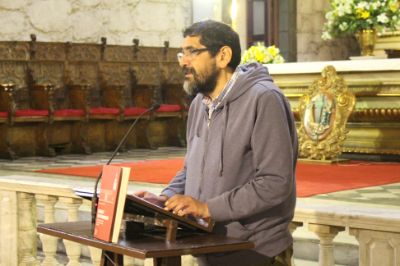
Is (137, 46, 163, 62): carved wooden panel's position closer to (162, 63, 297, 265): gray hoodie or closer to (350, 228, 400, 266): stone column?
(350, 228, 400, 266): stone column

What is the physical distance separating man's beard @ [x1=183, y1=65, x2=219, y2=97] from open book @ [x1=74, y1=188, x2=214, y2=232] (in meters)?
0.38

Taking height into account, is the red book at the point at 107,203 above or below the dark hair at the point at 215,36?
below

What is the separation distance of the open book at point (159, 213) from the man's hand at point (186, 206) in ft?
0.07

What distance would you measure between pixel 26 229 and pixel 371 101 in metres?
4.64

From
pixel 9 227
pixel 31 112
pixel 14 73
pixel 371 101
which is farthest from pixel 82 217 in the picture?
pixel 14 73

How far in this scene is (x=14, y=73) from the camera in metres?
10.6

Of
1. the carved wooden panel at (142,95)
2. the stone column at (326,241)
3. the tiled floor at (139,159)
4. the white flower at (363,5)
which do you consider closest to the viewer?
the stone column at (326,241)

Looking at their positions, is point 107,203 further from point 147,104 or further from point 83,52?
point 147,104

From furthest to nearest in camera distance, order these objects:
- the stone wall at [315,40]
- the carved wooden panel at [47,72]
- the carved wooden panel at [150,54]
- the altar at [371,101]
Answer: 1. the stone wall at [315,40]
2. the carved wooden panel at [150,54]
3. the carved wooden panel at [47,72]
4. the altar at [371,101]

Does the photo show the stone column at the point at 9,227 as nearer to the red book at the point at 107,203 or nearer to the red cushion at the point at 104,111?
the red book at the point at 107,203

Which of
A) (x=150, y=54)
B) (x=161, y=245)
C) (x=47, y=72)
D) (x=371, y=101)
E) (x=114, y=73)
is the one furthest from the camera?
(x=150, y=54)

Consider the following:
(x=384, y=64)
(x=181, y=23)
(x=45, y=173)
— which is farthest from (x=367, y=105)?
(x=181, y=23)

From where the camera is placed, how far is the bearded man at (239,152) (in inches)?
104

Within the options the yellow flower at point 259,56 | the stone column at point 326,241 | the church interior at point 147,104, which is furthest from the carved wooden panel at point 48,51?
the stone column at point 326,241
